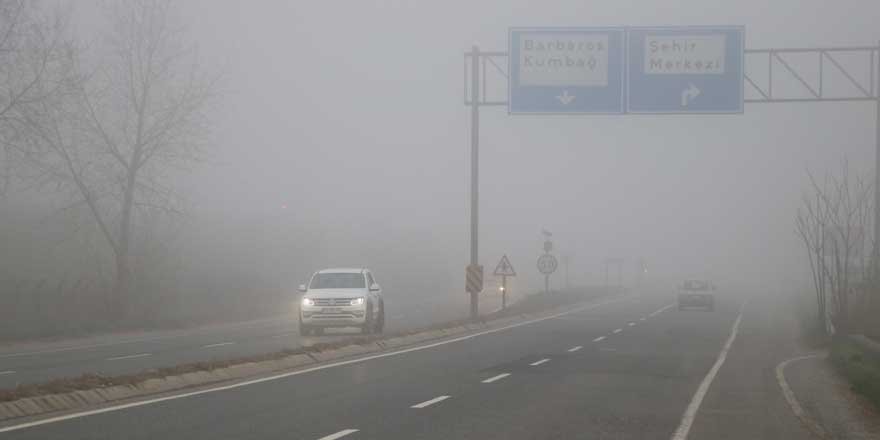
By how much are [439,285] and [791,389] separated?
3136 inches

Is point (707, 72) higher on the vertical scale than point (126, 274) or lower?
higher

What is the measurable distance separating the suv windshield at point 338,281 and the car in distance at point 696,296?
32.0 metres

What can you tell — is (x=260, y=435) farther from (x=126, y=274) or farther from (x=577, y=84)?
(x=126, y=274)

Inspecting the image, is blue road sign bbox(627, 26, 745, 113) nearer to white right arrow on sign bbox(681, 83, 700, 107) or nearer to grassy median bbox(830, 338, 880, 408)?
white right arrow on sign bbox(681, 83, 700, 107)

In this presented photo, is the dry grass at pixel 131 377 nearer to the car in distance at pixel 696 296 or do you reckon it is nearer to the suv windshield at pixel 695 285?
the car in distance at pixel 696 296

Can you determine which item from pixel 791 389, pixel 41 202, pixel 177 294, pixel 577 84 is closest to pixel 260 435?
pixel 791 389

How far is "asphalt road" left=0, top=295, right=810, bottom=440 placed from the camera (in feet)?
38.1

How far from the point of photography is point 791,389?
59.5ft

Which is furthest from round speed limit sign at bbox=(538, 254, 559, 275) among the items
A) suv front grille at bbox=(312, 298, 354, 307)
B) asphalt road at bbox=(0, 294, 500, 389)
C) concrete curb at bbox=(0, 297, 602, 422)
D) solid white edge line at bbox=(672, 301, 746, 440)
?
concrete curb at bbox=(0, 297, 602, 422)

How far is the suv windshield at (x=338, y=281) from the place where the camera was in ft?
103

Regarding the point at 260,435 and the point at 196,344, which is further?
the point at 196,344

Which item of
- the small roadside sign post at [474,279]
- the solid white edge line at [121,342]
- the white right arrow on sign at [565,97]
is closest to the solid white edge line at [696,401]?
the white right arrow on sign at [565,97]

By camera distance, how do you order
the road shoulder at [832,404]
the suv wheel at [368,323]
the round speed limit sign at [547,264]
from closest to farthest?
the road shoulder at [832,404], the suv wheel at [368,323], the round speed limit sign at [547,264]

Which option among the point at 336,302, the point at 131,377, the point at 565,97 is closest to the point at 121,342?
the point at 336,302
